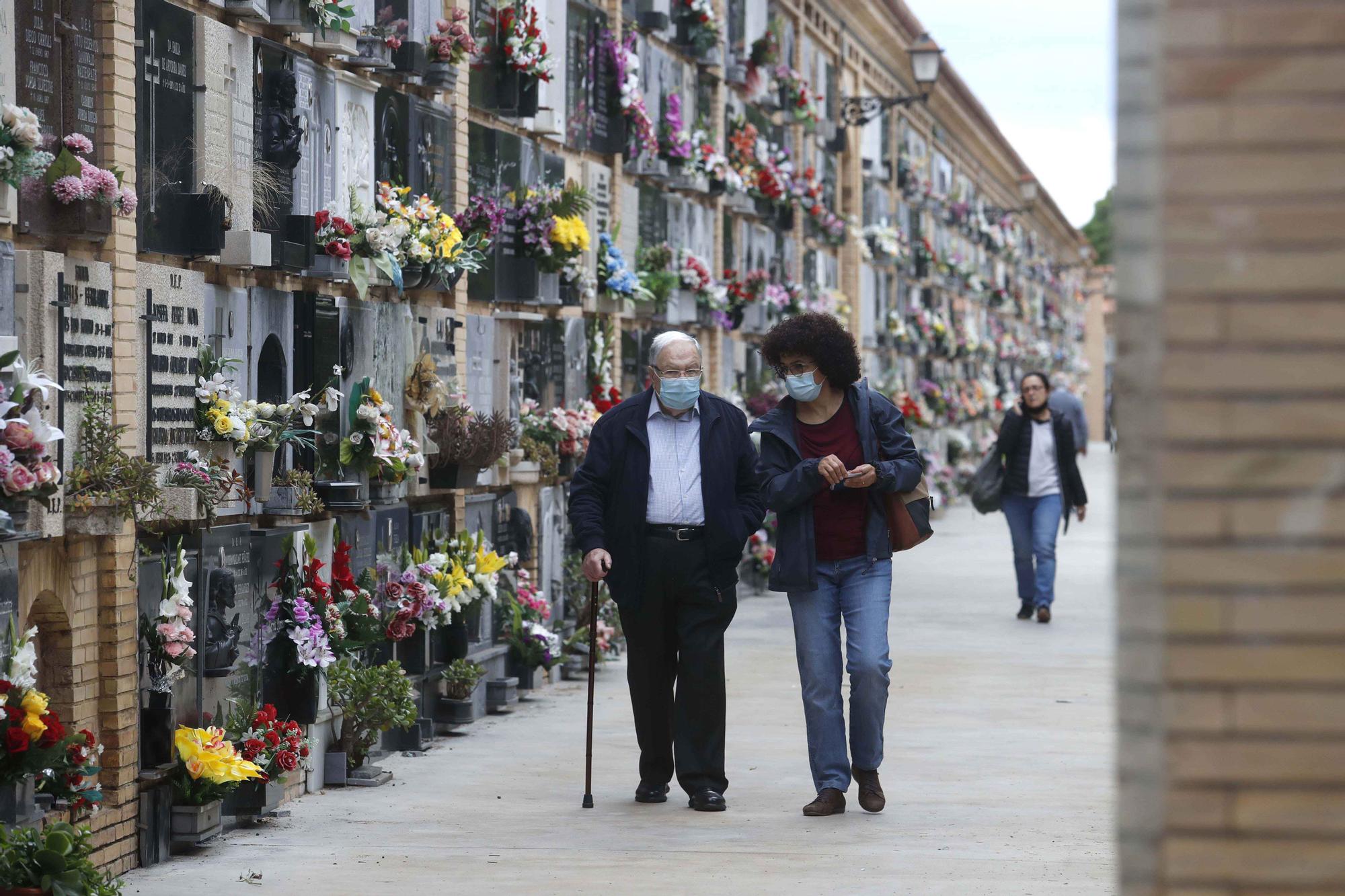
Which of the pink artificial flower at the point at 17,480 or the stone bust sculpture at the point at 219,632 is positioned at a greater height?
the pink artificial flower at the point at 17,480

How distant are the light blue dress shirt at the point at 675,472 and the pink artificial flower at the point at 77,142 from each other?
8.18 ft

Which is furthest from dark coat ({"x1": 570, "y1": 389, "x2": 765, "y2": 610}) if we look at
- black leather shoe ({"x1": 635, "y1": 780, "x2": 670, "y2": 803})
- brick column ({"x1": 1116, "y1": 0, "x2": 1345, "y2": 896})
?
brick column ({"x1": 1116, "y1": 0, "x2": 1345, "y2": 896})

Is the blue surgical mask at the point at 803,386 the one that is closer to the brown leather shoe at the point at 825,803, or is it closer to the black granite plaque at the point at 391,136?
the brown leather shoe at the point at 825,803

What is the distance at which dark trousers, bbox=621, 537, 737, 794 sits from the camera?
7852 millimetres

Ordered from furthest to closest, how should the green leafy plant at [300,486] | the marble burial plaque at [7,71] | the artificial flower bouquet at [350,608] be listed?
1. the artificial flower bouquet at [350,608]
2. the green leafy plant at [300,486]
3. the marble burial plaque at [7,71]

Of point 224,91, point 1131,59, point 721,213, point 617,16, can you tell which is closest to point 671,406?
point 224,91

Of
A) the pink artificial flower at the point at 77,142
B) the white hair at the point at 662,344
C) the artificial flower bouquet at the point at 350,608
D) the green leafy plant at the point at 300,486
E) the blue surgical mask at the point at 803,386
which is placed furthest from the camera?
the artificial flower bouquet at the point at 350,608

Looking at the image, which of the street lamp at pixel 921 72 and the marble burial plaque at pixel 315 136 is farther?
the street lamp at pixel 921 72

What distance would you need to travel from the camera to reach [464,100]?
1121 cm

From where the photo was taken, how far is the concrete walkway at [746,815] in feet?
22.1

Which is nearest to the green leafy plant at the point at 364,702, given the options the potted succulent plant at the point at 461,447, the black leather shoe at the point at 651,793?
the black leather shoe at the point at 651,793

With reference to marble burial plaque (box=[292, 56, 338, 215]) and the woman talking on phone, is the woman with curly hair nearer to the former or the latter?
marble burial plaque (box=[292, 56, 338, 215])

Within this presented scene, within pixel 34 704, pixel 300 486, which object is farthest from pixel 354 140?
pixel 34 704

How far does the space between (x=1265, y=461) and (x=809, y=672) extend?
198 inches
